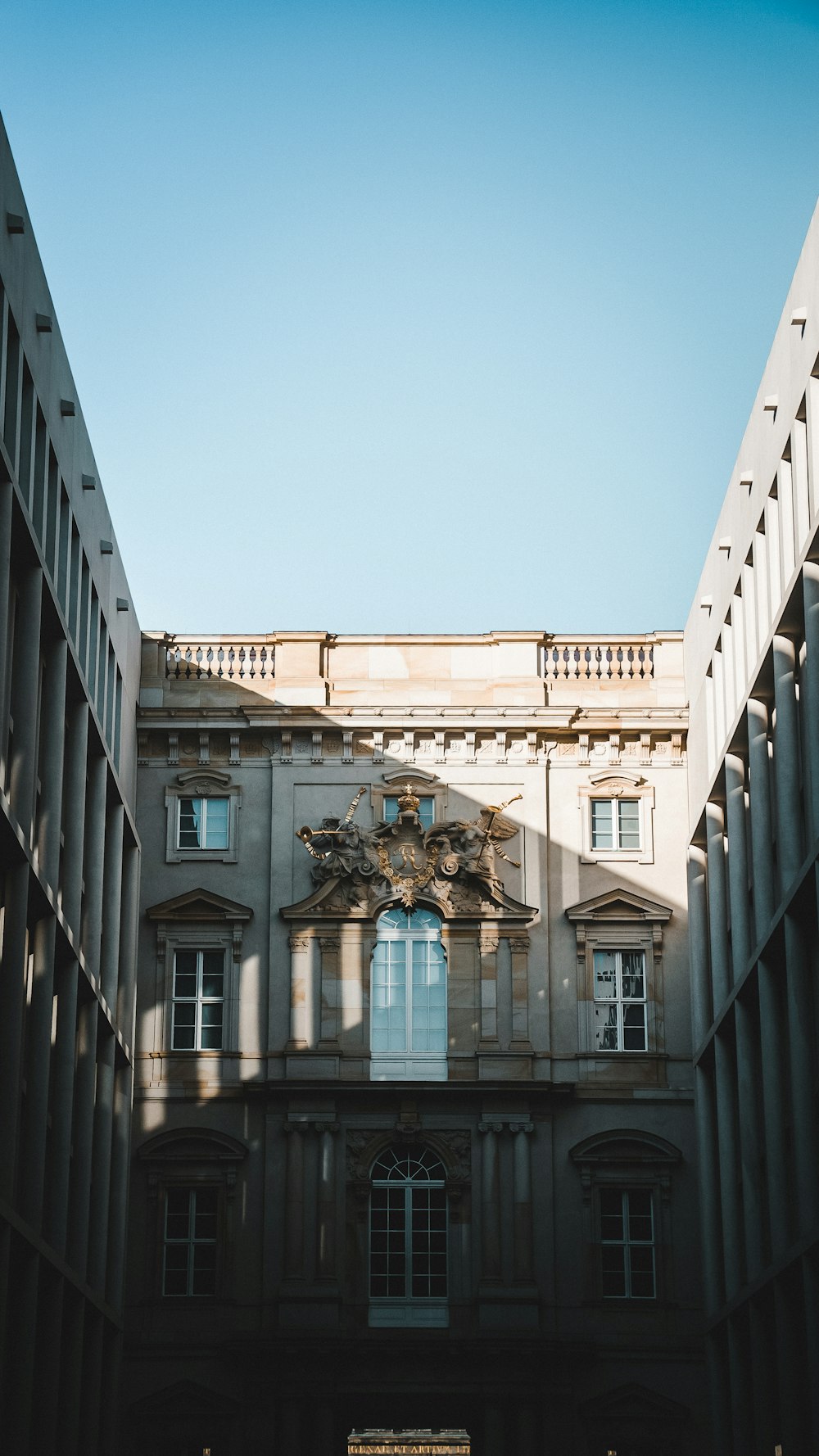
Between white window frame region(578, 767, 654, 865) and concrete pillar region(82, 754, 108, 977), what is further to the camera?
white window frame region(578, 767, 654, 865)

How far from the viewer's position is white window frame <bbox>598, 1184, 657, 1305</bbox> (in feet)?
130

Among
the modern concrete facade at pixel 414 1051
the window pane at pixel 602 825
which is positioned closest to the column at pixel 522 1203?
the modern concrete facade at pixel 414 1051

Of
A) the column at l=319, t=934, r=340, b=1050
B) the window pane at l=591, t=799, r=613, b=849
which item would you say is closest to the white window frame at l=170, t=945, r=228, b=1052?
Answer: the column at l=319, t=934, r=340, b=1050

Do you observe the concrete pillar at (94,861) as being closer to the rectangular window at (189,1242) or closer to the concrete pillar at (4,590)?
the rectangular window at (189,1242)

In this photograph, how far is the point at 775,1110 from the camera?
31.2 m

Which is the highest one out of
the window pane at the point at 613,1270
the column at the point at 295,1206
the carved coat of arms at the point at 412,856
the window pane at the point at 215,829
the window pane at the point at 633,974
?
the window pane at the point at 215,829

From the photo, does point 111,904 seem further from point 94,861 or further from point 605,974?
point 605,974

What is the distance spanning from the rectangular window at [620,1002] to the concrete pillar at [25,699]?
15956 mm

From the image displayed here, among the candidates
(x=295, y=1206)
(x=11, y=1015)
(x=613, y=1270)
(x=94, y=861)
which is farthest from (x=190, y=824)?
(x=11, y=1015)

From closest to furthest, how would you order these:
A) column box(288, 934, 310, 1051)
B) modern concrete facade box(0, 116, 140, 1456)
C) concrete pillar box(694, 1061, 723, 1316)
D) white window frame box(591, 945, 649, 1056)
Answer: modern concrete facade box(0, 116, 140, 1456) → concrete pillar box(694, 1061, 723, 1316) → column box(288, 934, 310, 1051) → white window frame box(591, 945, 649, 1056)

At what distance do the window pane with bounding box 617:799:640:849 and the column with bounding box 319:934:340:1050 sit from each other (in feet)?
19.7

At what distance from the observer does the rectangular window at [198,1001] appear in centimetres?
4147

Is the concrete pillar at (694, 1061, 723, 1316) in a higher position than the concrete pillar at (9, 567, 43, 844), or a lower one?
lower

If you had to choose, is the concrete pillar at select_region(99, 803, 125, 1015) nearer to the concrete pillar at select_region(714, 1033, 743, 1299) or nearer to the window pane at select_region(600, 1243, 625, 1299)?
the window pane at select_region(600, 1243, 625, 1299)
